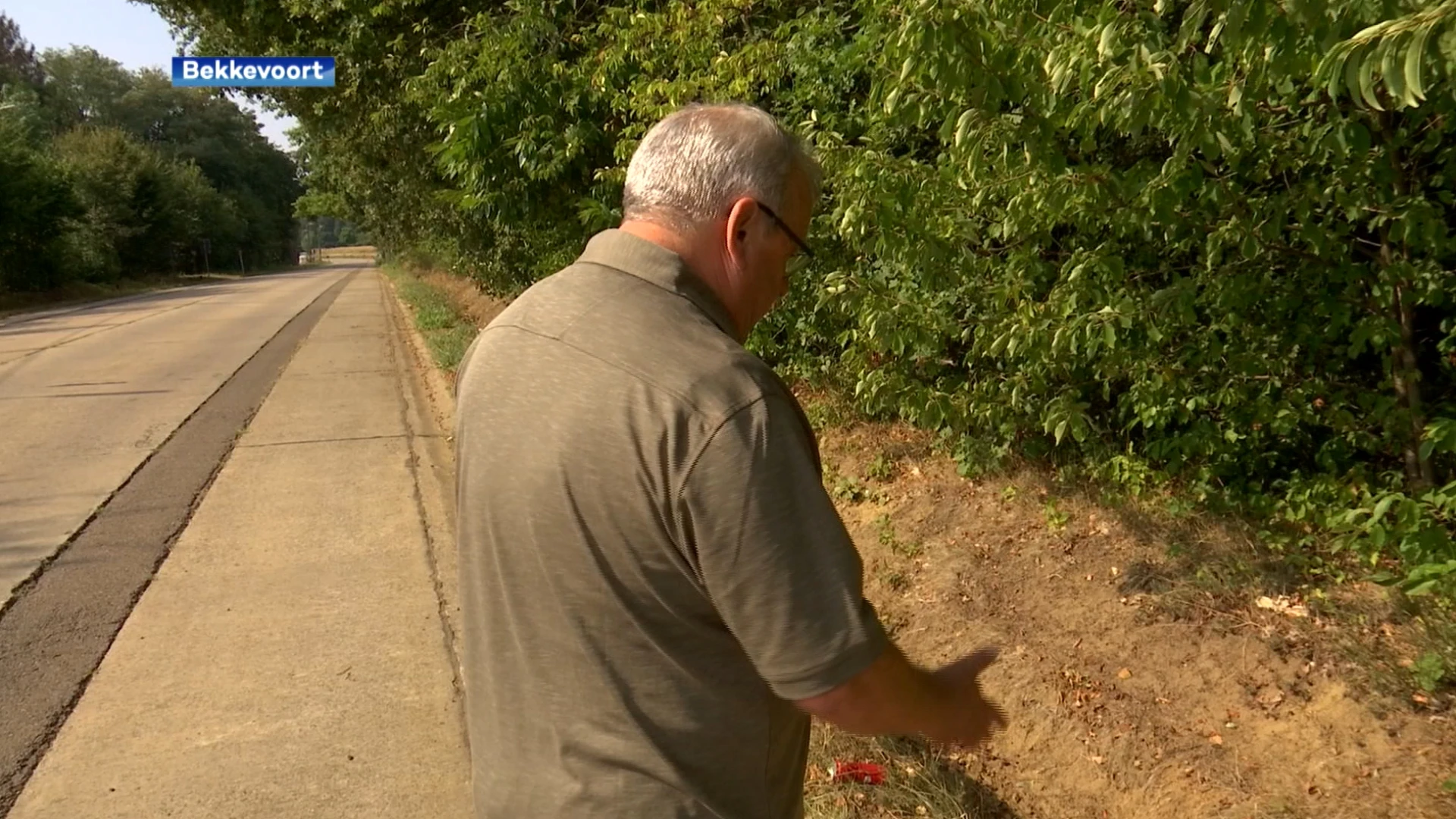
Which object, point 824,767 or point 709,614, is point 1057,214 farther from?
point 709,614

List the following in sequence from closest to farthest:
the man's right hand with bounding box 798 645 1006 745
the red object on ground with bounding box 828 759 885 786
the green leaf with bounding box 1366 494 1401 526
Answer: the man's right hand with bounding box 798 645 1006 745 < the green leaf with bounding box 1366 494 1401 526 < the red object on ground with bounding box 828 759 885 786

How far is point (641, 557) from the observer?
4.34 ft

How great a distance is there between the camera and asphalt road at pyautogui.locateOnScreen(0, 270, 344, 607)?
6.99 m

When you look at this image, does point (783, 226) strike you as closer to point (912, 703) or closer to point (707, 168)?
point (707, 168)

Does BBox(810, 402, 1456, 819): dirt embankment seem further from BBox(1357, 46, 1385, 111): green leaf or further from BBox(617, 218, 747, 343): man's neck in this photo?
BBox(617, 218, 747, 343): man's neck

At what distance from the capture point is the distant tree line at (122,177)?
36.3 metres

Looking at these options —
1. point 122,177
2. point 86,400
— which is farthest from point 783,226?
point 122,177

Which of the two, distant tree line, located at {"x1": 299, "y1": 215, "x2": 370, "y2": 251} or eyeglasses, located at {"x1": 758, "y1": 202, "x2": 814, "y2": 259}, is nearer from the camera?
eyeglasses, located at {"x1": 758, "y1": 202, "x2": 814, "y2": 259}

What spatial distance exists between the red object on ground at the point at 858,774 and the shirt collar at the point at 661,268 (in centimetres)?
227

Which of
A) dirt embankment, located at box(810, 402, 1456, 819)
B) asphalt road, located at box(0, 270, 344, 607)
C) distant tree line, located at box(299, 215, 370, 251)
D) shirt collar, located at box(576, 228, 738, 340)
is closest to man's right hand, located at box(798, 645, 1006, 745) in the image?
shirt collar, located at box(576, 228, 738, 340)

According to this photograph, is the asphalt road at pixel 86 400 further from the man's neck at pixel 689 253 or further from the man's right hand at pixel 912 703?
the man's right hand at pixel 912 703

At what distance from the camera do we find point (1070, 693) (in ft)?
12.3

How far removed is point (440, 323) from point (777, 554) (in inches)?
679

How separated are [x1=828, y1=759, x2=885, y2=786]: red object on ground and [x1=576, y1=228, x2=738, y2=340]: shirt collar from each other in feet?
7.45
